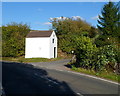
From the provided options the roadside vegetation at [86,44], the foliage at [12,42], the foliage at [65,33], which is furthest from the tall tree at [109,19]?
the foliage at [12,42]

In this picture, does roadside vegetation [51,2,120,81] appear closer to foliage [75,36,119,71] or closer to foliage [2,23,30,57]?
foliage [75,36,119,71]

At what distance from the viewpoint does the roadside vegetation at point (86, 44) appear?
621 inches

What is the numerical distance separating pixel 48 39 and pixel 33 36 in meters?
3.45

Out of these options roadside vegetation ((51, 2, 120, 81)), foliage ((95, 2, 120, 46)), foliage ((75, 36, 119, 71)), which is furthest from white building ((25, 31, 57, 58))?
foliage ((75, 36, 119, 71))

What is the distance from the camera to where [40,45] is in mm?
35469

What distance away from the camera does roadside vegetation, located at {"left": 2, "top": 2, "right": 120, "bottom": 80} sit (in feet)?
51.8

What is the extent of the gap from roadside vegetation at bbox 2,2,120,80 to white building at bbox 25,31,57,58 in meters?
1.82

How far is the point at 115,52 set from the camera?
1578cm

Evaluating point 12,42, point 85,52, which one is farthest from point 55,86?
point 12,42

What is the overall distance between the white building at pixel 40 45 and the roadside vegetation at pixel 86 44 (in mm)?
1817

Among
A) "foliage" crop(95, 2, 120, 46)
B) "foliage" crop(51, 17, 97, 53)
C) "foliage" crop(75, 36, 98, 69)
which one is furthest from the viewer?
"foliage" crop(51, 17, 97, 53)

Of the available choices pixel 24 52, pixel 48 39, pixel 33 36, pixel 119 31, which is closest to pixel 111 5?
pixel 119 31

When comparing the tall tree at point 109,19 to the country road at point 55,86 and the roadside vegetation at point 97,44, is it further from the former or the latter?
the country road at point 55,86

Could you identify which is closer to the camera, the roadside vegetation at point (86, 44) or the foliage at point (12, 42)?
the roadside vegetation at point (86, 44)
